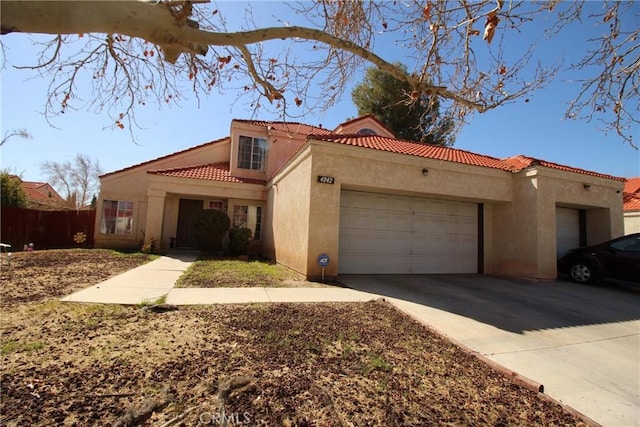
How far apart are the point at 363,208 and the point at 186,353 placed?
24.0 feet

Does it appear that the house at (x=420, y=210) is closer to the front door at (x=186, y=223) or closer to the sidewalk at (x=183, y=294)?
the sidewalk at (x=183, y=294)

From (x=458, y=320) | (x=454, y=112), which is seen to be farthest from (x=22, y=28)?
(x=458, y=320)

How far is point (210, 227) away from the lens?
13969 mm

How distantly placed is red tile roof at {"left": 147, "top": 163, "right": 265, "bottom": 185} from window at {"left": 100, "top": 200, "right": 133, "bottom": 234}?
2990 millimetres

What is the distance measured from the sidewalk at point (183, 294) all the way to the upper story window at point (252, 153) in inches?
377

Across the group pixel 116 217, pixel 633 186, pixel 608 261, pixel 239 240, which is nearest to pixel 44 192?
pixel 116 217

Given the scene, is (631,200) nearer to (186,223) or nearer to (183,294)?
(183,294)

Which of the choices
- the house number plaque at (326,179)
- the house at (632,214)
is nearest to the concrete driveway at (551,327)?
the house number plaque at (326,179)

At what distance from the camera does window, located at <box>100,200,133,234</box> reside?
15695mm

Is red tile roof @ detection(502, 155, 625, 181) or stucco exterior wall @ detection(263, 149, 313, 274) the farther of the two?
red tile roof @ detection(502, 155, 625, 181)

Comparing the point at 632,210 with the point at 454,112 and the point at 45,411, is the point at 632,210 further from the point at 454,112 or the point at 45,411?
the point at 45,411

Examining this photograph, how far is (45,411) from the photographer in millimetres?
2486

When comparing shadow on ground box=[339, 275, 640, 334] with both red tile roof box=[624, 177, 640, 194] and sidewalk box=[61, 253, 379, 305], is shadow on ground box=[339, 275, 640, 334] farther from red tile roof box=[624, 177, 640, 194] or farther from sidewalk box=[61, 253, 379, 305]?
red tile roof box=[624, 177, 640, 194]

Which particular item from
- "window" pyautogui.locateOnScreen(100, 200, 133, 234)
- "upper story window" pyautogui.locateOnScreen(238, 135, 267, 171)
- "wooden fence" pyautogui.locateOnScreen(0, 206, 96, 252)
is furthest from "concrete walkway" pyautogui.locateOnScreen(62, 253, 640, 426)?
"wooden fence" pyautogui.locateOnScreen(0, 206, 96, 252)
